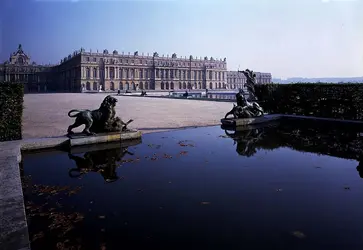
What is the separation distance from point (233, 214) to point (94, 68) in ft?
299

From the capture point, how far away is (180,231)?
113 inches

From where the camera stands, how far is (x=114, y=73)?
299ft

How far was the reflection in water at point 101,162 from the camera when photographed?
4816 millimetres

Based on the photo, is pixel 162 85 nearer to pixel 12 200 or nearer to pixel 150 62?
pixel 150 62

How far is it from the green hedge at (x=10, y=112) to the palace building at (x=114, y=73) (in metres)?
77.6

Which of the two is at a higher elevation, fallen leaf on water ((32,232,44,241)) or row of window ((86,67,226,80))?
row of window ((86,67,226,80))

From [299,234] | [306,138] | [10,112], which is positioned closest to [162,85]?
[306,138]

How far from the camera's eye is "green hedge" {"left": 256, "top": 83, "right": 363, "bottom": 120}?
35.6 ft

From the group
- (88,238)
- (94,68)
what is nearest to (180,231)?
(88,238)

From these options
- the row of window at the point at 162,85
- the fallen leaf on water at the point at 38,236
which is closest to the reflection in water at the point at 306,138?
the fallen leaf on water at the point at 38,236

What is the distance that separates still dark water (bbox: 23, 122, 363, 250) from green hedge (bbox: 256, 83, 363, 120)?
499cm

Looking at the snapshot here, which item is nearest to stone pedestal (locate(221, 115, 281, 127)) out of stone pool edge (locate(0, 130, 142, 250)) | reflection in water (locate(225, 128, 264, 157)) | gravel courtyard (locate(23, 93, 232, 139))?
reflection in water (locate(225, 128, 264, 157))

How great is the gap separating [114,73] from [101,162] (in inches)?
3524

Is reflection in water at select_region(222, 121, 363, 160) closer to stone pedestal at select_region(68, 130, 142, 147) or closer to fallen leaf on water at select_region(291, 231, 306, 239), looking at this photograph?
stone pedestal at select_region(68, 130, 142, 147)
